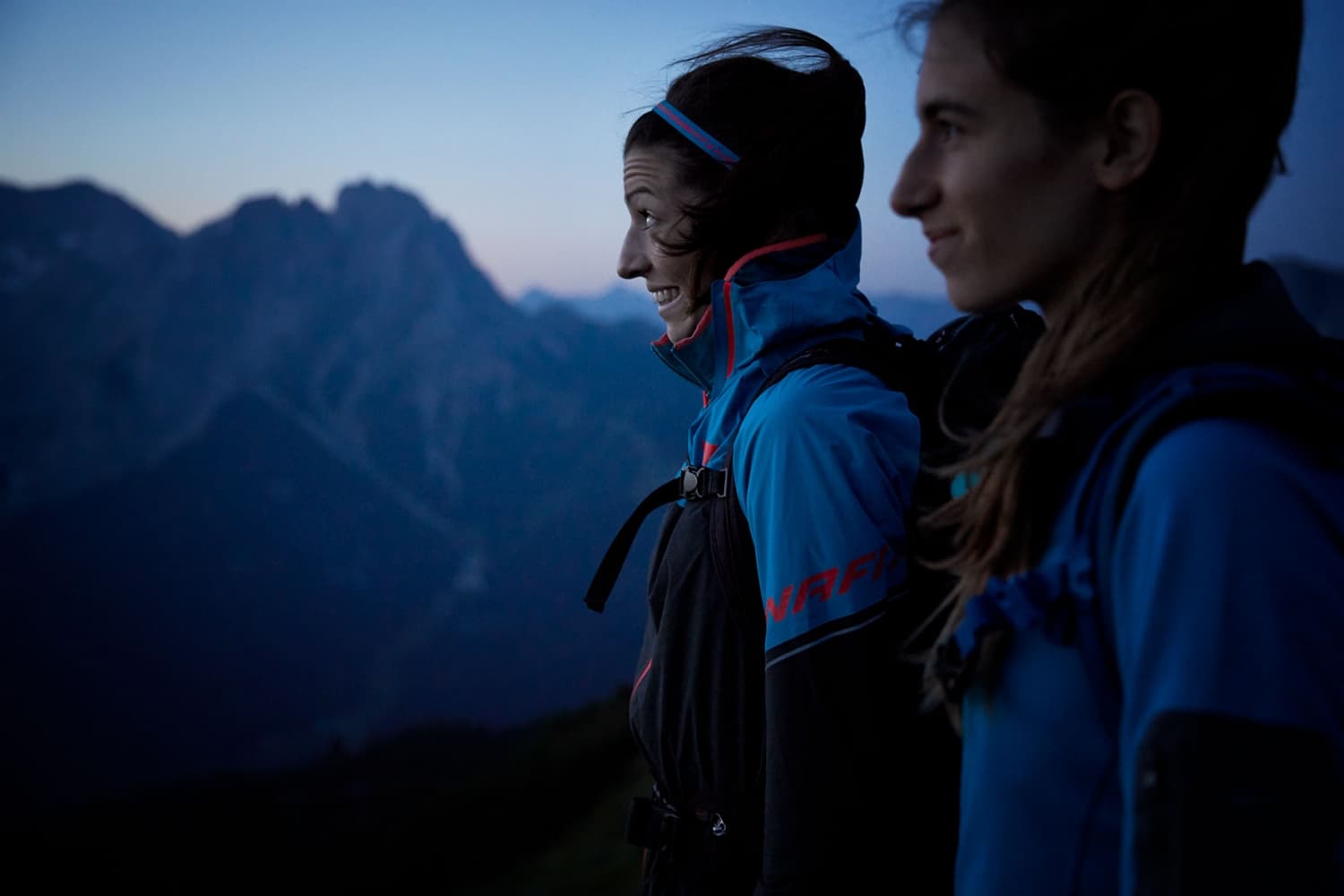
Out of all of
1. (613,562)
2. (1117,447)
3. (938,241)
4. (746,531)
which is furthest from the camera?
(613,562)

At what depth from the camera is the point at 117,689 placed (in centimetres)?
5947

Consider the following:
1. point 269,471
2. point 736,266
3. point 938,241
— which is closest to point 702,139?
point 736,266

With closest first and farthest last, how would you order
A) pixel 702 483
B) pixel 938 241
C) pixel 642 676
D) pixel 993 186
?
pixel 993 186, pixel 938 241, pixel 702 483, pixel 642 676

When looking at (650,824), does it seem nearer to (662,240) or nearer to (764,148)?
(662,240)

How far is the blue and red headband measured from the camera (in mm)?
2215

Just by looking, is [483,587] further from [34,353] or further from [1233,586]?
[1233,586]

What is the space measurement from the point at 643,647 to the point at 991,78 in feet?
5.46

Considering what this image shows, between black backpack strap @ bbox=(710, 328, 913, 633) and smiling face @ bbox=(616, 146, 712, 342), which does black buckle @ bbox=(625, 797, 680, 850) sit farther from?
smiling face @ bbox=(616, 146, 712, 342)

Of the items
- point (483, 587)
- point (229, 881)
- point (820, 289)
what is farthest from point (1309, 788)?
point (483, 587)

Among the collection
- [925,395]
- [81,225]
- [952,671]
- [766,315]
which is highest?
[81,225]

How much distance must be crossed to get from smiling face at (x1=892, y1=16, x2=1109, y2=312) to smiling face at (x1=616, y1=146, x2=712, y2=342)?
3.46ft

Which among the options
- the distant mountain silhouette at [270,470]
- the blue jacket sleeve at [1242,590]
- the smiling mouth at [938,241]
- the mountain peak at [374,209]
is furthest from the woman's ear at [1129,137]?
the mountain peak at [374,209]

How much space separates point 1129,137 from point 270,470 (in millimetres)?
76066

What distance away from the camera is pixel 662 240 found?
7.47ft
